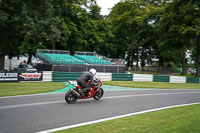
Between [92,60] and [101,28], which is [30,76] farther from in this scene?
[101,28]

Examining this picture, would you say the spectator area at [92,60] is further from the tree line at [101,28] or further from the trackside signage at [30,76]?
the trackside signage at [30,76]

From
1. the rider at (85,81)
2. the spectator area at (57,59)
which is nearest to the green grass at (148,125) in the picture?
the rider at (85,81)

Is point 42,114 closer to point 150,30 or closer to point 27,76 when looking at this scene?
point 27,76

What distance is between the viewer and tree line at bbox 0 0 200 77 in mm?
19020

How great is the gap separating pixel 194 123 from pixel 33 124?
14.6ft

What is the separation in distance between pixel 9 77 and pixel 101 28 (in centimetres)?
2878

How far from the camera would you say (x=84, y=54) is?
3359cm

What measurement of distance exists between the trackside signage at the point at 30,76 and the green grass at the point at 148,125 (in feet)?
44.6

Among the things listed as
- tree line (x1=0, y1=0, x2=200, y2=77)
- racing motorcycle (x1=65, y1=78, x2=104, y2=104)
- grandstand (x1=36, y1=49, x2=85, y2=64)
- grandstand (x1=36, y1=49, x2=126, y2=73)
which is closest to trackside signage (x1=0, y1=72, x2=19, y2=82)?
tree line (x1=0, y1=0, x2=200, y2=77)

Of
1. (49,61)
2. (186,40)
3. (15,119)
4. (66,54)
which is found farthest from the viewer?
(66,54)

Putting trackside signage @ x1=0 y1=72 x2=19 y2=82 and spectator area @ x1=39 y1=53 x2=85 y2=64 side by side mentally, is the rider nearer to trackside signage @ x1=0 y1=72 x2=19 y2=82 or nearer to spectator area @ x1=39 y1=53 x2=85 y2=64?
trackside signage @ x1=0 y1=72 x2=19 y2=82

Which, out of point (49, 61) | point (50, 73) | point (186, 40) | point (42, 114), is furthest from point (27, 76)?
point (186, 40)

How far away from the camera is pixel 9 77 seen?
685 inches

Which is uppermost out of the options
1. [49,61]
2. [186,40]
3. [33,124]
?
[186,40]
